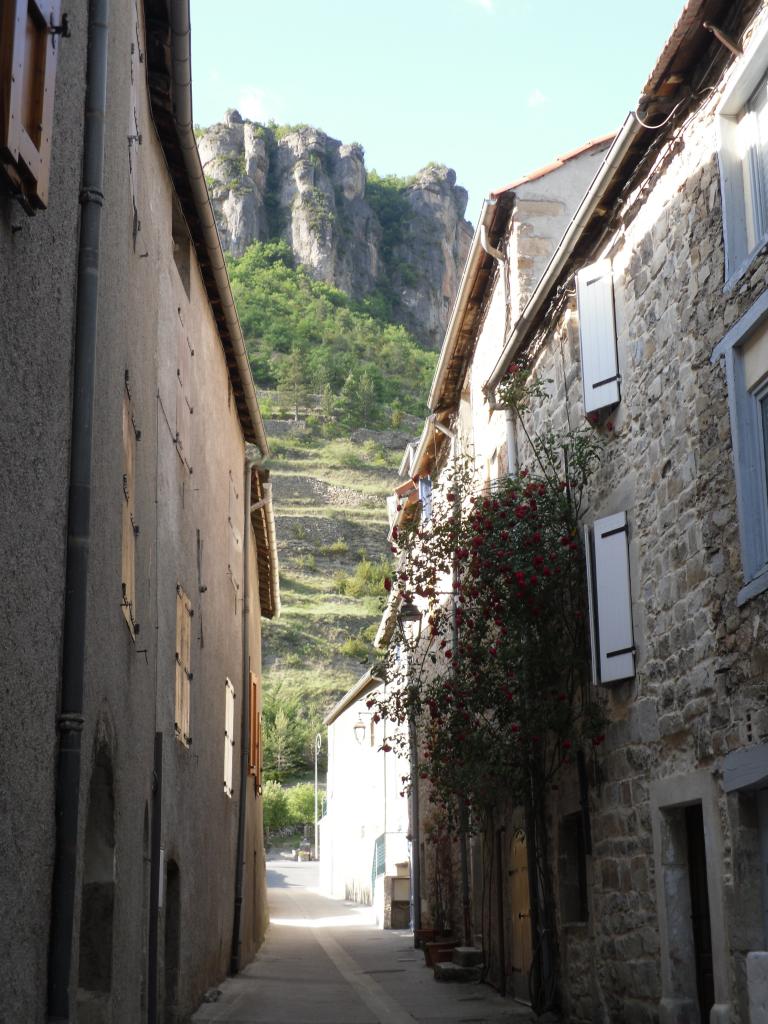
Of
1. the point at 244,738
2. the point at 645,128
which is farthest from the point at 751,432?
the point at 244,738

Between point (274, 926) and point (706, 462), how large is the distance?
66.1ft

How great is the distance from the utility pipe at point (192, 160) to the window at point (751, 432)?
13.9ft

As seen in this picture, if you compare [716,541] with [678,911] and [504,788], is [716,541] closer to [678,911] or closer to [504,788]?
[678,911]

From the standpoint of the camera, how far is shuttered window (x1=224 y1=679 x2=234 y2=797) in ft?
46.5

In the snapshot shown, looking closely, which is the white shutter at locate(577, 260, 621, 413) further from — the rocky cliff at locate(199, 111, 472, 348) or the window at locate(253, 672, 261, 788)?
the rocky cliff at locate(199, 111, 472, 348)

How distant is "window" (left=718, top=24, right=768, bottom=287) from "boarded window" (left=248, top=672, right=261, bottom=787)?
38.2 ft

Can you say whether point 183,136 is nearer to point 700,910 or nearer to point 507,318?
point 507,318

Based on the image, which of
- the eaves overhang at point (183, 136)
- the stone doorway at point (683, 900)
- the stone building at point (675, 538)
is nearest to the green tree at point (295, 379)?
the eaves overhang at point (183, 136)

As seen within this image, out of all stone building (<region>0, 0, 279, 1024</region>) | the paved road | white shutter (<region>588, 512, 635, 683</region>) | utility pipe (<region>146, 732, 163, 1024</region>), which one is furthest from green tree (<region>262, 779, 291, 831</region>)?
utility pipe (<region>146, 732, 163, 1024</region>)

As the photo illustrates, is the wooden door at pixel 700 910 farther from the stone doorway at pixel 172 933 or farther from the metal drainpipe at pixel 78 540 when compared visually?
the metal drainpipe at pixel 78 540

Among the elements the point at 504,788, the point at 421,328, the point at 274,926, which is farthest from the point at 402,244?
the point at 504,788

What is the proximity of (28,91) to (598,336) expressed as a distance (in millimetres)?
6127

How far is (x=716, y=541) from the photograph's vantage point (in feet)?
24.3

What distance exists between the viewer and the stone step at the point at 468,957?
13.8 metres
